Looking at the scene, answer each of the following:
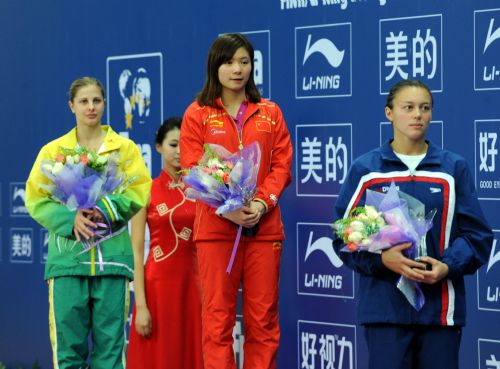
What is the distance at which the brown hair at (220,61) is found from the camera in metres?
A: 4.36

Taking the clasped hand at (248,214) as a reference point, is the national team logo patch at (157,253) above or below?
below

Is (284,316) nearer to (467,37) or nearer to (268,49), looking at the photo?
(268,49)

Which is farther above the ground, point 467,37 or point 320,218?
point 467,37

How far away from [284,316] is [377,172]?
1837 millimetres

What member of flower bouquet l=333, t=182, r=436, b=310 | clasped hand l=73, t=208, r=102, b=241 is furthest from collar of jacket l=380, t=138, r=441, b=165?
clasped hand l=73, t=208, r=102, b=241

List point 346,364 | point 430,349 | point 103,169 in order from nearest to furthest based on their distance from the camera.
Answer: point 430,349, point 103,169, point 346,364

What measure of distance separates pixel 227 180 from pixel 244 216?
192 mm

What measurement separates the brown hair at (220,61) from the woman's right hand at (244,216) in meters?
0.56

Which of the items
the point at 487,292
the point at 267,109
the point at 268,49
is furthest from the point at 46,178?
the point at 487,292

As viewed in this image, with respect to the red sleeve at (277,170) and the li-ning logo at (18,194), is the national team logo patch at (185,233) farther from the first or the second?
the li-ning logo at (18,194)

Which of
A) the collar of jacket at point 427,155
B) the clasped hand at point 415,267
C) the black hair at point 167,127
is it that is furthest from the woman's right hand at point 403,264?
the black hair at point 167,127

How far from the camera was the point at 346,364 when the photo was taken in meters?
4.98

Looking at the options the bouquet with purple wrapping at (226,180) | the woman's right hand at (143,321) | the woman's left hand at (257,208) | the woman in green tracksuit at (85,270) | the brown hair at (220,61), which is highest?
the brown hair at (220,61)

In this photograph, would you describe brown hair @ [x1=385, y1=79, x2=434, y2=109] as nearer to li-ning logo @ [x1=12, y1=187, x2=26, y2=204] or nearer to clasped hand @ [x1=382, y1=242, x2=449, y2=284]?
clasped hand @ [x1=382, y1=242, x2=449, y2=284]
